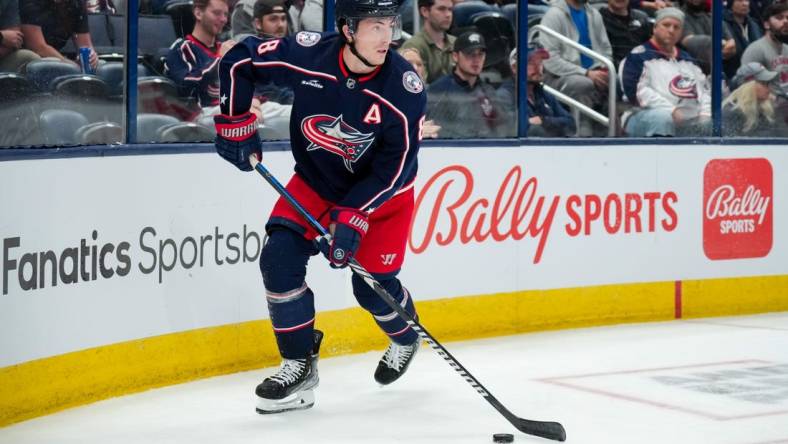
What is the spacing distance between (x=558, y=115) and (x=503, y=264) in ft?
2.53

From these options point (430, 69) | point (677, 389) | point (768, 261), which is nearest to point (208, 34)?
point (430, 69)

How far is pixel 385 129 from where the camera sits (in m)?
3.69

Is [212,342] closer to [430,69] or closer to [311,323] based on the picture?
[311,323]

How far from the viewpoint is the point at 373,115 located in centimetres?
368

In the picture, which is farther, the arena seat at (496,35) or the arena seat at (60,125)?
the arena seat at (496,35)

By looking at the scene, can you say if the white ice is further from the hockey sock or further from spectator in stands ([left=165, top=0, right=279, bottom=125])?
spectator in stands ([left=165, top=0, right=279, bottom=125])

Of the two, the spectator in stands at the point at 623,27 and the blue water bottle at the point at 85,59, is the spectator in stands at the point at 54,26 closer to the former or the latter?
the blue water bottle at the point at 85,59

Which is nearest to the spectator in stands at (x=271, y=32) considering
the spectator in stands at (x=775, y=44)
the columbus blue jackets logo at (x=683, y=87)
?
the columbus blue jackets logo at (x=683, y=87)

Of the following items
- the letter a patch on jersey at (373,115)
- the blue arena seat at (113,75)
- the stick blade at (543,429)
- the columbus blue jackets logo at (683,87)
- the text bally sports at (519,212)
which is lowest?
the stick blade at (543,429)

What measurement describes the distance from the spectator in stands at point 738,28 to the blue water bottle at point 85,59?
3376 millimetres

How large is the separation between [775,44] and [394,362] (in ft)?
10.8

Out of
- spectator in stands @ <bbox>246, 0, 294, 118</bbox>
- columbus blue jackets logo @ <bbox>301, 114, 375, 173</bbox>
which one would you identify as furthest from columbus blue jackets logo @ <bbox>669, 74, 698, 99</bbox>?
columbus blue jackets logo @ <bbox>301, 114, 375, 173</bbox>

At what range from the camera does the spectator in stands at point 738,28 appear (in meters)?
6.28

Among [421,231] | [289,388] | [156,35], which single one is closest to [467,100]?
[421,231]
